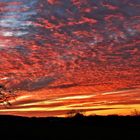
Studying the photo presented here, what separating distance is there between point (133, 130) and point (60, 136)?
411 cm

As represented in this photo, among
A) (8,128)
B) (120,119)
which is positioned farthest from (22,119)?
(120,119)

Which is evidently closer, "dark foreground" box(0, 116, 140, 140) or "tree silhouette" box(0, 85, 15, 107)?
"dark foreground" box(0, 116, 140, 140)

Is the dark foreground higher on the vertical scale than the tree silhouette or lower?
lower

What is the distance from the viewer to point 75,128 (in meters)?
20.5

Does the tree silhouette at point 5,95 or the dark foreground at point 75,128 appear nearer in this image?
the dark foreground at point 75,128

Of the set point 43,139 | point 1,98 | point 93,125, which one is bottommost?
point 43,139

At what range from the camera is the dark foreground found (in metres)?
18.8

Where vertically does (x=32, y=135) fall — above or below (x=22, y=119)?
below

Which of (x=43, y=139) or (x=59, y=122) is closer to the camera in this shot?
(x=43, y=139)

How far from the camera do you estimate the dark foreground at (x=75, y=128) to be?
18750 millimetres

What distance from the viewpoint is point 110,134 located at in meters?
18.7

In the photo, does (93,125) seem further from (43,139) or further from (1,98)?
(1,98)

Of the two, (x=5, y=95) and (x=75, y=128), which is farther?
(x=5, y=95)

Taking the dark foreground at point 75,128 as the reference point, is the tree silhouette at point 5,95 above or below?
above
